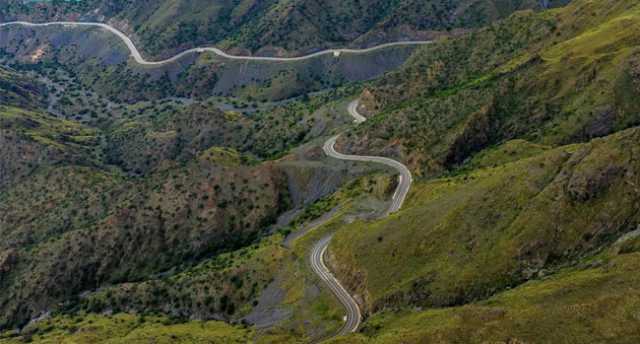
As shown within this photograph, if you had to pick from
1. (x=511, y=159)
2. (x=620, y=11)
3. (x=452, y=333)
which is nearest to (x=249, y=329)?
(x=452, y=333)

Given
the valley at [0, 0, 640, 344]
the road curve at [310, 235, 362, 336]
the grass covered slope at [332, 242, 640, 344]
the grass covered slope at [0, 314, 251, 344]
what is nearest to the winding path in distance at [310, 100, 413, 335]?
the road curve at [310, 235, 362, 336]

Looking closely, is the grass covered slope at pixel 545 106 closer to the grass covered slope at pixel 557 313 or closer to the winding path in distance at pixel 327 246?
the winding path in distance at pixel 327 246

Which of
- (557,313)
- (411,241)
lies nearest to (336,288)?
(411,241)

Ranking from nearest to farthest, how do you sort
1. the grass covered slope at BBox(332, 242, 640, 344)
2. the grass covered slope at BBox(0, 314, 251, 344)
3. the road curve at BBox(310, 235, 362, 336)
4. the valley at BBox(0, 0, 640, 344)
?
1. the grass covered slope at BBox(332, 242, 640, 344)
2. the valley at BBox(0, 0, 640, 344)
3. the road curve at BBox(310, 235, 362, 336)
4. the grass covered slope at BBox(0, 314, 251, 344)

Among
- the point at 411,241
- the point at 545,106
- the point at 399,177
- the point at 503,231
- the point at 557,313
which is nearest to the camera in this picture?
the point at 557,313

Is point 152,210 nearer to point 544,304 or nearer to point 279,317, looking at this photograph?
point 279,317

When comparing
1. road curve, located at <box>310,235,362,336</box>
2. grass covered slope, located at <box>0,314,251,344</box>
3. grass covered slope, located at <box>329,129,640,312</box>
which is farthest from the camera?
grass covered slope, located at <box>0,314,251,344</box>

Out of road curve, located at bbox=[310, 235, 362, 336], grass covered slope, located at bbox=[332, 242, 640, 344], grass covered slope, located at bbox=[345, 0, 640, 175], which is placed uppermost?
grass covered slope, located at bbox=[345, 0, 640, 175]

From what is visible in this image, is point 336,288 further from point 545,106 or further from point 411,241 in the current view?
point 545,106

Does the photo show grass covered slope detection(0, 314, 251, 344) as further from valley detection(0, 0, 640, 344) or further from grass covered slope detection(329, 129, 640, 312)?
grass covered slope detection(329, 129, 640, 312)
